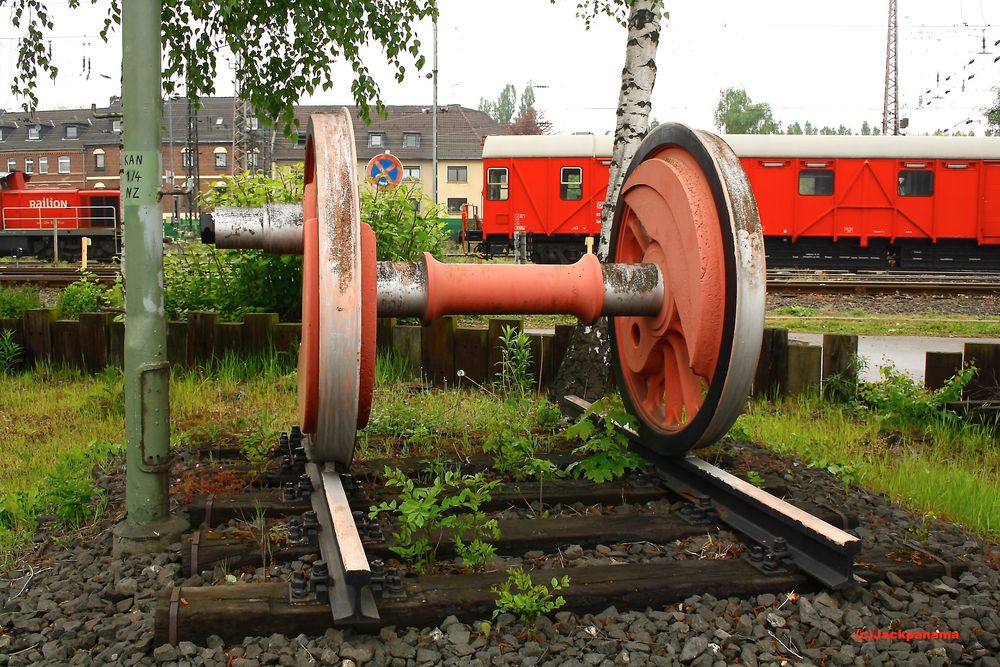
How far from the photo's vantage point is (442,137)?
58281 mm

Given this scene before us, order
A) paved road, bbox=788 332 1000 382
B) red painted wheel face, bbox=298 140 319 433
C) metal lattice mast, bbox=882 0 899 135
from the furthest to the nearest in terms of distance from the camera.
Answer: metal lattice mast, bbox=882 0 899 135, paved road, bbox=788 332 1000 382, red painted wheel face, bbox=298 140 319 433

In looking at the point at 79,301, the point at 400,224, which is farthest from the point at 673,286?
the point at 79,301

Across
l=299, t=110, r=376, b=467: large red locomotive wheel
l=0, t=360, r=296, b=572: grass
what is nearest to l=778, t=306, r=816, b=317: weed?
l=0, t=360, r=296, b=572: grass

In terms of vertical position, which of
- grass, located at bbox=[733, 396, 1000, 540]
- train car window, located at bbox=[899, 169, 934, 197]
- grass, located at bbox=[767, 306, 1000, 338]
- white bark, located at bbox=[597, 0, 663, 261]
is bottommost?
grass, located at bbox=[733, 396, 1000, 540]

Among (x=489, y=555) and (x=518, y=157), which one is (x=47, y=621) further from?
(x=518, y=157)

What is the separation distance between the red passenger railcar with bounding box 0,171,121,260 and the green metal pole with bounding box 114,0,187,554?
23.3 meters

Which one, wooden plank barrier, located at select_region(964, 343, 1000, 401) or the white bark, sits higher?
the white bark

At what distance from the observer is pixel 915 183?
21.5 metres

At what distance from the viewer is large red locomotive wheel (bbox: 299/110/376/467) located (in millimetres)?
2842

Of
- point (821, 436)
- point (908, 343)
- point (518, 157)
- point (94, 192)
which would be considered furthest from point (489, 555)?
point (94, 192)

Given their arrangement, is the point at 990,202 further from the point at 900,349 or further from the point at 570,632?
the point at 570,632

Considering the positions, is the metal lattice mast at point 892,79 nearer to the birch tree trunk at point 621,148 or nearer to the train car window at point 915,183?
the train car window at point 915,183

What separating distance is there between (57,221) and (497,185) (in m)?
13.5

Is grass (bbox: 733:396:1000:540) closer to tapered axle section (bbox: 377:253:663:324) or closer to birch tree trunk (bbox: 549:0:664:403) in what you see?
birch tree trunk (bbox: 549:0:664:403)
